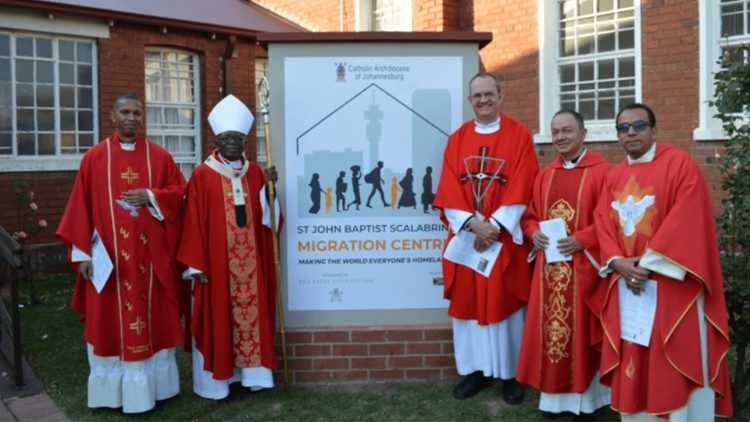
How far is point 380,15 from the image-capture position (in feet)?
45.3

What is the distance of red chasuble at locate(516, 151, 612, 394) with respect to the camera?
424 cm

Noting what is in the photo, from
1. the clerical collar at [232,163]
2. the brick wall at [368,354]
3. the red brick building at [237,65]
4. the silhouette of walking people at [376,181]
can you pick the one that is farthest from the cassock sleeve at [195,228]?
the red brick building at [237,65]

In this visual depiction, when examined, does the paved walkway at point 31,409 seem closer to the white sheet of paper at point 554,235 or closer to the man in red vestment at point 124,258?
the man in red vestment at point 124,258

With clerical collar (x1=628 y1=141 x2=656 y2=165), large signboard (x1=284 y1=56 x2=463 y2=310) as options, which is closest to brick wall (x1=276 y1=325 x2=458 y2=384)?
large signboard (x1=284 y1=56 x2=463 y2=310)

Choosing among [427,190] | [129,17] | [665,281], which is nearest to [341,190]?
[427,190]

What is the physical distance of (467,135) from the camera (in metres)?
4.75

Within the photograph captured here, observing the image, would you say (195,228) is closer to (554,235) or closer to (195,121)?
(554,235)

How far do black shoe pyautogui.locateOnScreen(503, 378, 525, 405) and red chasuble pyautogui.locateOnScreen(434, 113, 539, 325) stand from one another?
1.57 feet

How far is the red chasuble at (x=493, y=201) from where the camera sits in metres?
4.59

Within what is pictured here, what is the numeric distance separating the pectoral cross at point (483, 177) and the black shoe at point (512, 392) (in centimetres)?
116

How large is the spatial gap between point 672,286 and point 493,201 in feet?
4.41

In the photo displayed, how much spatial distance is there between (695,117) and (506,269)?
5.31 metres

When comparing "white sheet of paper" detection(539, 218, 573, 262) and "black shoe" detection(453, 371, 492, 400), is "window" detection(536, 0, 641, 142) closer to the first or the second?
"black shoe" detection(453, 371, 492, 400)

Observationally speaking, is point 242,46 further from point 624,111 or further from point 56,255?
point 624,111
